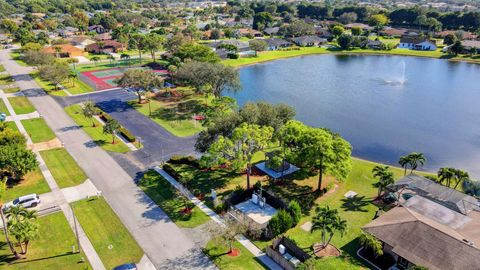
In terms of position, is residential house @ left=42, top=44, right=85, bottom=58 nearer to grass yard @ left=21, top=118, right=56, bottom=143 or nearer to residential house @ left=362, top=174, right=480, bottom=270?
grass yard @ left=21, top=118, right=56, bottom=143

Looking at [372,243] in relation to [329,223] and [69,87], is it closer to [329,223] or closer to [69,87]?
[329,223]

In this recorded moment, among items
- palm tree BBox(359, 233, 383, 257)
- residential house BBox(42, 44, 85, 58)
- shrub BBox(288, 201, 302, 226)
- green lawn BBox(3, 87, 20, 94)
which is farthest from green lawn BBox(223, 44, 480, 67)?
palm tree BBox(359, 233, 383, 257)

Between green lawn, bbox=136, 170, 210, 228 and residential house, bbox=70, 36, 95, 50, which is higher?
residential house, bbox=70, 36, 95, 50

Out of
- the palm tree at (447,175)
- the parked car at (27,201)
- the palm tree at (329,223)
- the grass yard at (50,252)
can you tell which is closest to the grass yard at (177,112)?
the parked car at (27,201)

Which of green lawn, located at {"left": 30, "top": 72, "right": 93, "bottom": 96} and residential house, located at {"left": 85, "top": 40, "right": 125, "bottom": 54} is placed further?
residential house, located at {"left": 85, "top": 40, "right": 125, "bottom": 54}

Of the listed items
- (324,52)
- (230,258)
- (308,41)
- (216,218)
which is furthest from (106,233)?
(308,41)

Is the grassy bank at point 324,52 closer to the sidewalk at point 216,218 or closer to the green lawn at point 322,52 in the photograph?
the green lawn at point 322,52
